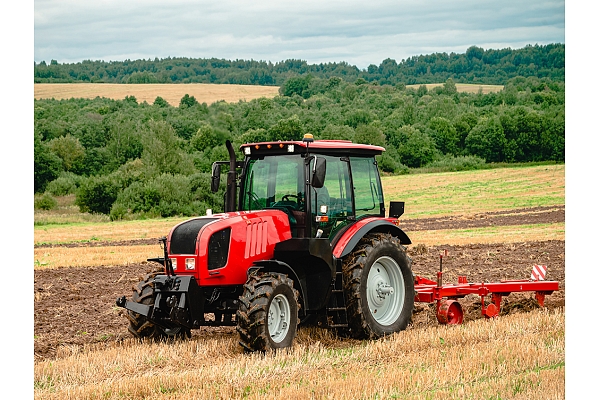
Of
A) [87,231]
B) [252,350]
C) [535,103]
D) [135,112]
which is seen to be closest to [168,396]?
[252,350]

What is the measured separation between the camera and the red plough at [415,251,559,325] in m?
10.6

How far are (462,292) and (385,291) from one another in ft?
4.73

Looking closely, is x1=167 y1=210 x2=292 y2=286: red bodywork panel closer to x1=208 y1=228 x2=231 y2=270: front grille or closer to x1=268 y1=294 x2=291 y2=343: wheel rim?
x1=208 y1=228 x2=231 y2=270: front grille

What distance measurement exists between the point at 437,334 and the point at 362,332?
0.96 m

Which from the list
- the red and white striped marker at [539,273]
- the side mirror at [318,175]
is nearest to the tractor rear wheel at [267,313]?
the side mirror at [318,175]

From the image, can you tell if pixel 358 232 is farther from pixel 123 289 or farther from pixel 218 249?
pixel 123 289

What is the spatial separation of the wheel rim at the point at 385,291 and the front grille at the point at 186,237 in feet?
8.13

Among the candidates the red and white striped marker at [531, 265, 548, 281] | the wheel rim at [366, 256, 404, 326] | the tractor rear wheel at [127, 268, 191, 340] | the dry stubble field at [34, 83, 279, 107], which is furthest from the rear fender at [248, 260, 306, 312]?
the dry stubble field at [34, 83, 279, 107]

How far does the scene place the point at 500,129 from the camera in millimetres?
59281

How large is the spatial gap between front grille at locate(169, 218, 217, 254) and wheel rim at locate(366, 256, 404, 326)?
248 centimetres

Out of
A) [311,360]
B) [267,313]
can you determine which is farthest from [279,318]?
[311,360]

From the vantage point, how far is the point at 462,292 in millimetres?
10898

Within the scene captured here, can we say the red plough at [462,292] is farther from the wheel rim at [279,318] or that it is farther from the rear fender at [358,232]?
the wheel rim at [279,318]

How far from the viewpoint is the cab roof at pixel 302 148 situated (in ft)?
30.9
